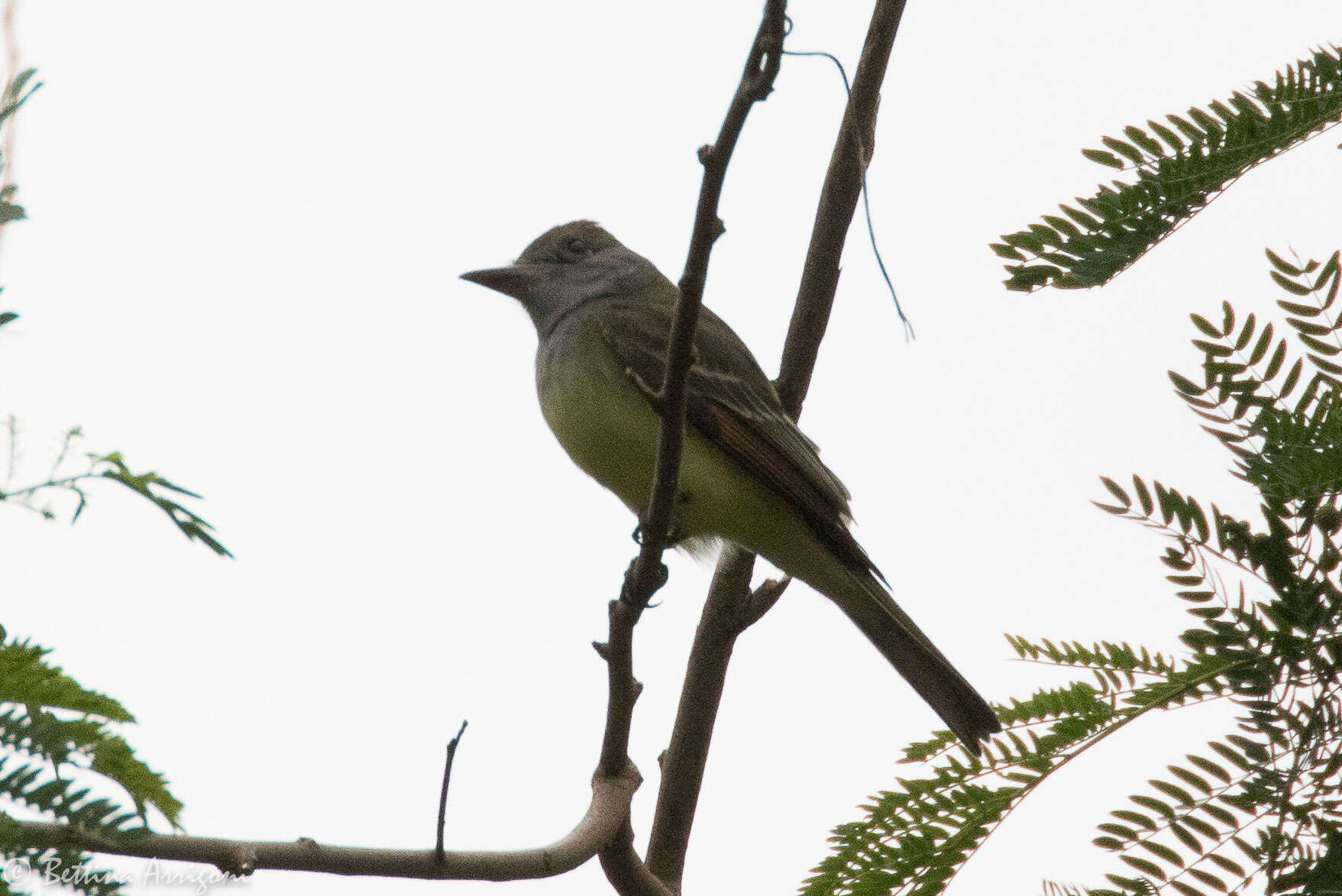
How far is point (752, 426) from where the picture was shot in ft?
15.8

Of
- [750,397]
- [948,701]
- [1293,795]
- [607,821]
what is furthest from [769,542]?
[1293,795]

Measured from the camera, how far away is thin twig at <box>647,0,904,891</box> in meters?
4.11

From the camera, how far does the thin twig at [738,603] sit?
4.11 metres

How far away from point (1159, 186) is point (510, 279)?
4.01 metres

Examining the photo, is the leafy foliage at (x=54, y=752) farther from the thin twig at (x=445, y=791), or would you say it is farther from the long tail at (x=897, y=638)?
the long tail at (x=897, y=638)

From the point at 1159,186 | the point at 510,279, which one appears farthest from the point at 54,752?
the point at 510,279

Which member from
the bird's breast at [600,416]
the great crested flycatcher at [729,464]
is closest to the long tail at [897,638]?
the great crested flycatcher at [729,464]

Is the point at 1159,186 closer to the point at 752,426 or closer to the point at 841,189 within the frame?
the point at 841,189

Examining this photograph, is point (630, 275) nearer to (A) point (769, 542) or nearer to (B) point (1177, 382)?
(A) point (769, 542)

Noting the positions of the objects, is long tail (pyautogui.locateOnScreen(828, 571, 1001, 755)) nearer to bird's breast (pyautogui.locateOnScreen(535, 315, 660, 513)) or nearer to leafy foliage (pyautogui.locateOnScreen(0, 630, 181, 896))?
bird's breast (pyautogui.locateOnScreen(535, 315, 660, 513))

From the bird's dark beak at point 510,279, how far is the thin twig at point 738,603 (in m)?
1.89

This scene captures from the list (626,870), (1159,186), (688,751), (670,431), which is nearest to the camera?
(1159,186)

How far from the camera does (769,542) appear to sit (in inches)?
192

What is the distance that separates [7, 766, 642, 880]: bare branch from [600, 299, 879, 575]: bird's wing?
1.58 meters
